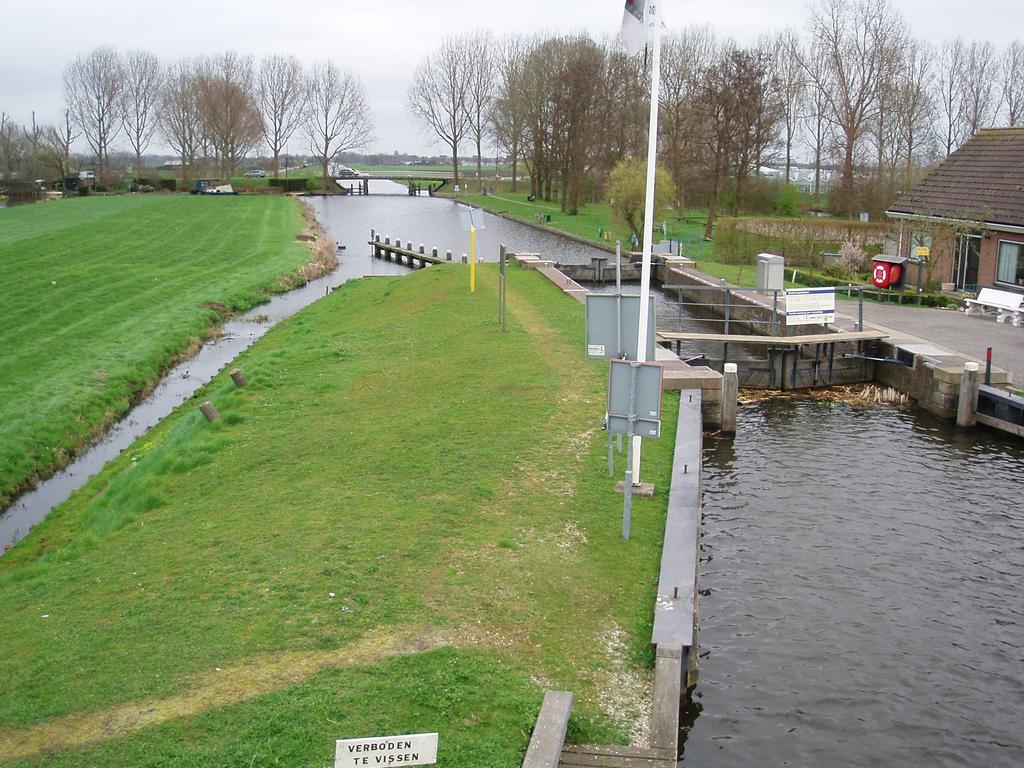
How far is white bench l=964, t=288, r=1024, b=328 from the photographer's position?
906 inches

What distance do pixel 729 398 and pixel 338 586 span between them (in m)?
9.89

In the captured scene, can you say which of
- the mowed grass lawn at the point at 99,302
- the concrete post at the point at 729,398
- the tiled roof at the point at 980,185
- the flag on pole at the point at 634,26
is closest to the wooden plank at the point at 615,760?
the flag on pole at the point at 634,26

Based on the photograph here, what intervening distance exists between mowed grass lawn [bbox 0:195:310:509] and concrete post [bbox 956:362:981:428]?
15.4m

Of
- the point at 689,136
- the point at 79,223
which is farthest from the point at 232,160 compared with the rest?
the point at 689,136

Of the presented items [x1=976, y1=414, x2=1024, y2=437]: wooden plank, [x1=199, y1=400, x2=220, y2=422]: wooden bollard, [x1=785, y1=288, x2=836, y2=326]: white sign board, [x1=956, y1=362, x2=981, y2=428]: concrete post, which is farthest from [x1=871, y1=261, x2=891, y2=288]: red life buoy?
[x1=199, y1=400, x2=220, y2=422]: wooden bollard

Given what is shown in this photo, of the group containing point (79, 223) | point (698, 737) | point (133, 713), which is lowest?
point (698, 737)

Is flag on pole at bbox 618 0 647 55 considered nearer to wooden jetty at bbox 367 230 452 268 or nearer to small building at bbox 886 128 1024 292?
small building at bbox 886 128 1024 292

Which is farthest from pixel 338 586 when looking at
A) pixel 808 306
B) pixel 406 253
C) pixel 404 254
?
pixel 404 254

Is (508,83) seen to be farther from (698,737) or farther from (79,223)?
(698,737)

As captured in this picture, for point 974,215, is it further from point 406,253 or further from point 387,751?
point 387,751

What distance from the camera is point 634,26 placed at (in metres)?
9.87

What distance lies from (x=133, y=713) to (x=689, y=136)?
49571mm

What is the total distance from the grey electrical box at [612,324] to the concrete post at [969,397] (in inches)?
365

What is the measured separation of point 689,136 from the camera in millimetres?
52594
